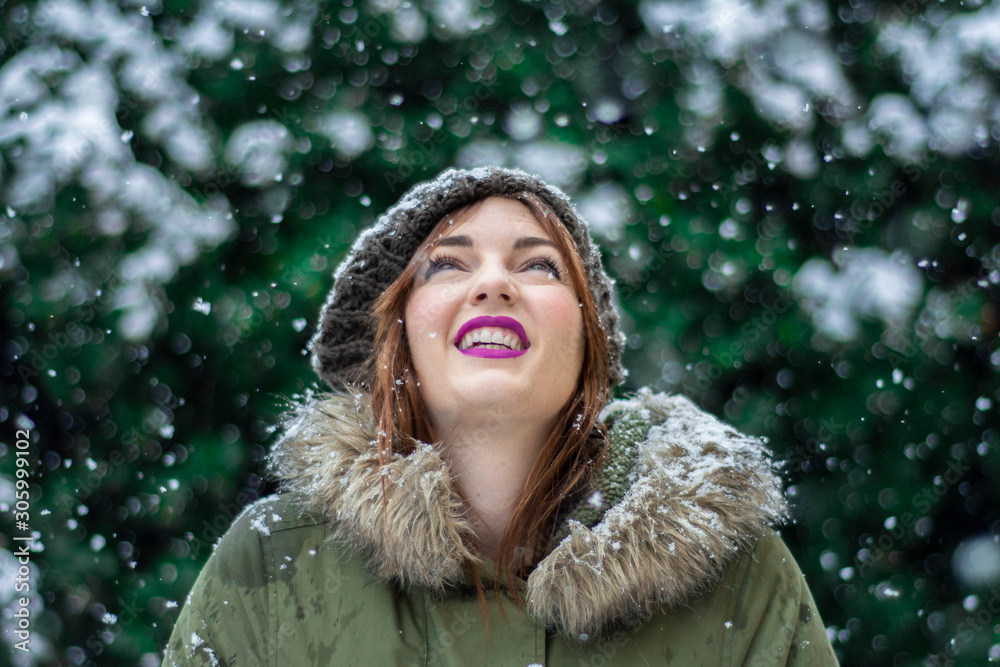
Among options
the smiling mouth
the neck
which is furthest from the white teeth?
the neck

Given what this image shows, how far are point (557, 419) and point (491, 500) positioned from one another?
0.28 meters

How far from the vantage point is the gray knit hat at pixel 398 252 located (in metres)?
1.94

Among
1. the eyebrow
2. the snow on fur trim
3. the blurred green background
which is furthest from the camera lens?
the blurred green background

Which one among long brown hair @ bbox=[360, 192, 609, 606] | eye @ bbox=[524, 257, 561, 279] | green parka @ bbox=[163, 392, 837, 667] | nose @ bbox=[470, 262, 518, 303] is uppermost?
eye @ bbox=[524, 257, 561, 279]

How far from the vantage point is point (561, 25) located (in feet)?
7.89

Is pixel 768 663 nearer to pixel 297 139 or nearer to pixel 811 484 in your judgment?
pixel 811 484

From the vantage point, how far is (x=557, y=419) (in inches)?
74.1

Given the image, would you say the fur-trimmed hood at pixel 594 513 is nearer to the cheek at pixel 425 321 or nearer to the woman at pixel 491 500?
the woman at pixel 491 500

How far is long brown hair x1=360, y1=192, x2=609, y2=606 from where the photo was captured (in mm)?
1715

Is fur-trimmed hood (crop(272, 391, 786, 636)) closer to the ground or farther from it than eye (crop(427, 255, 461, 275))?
closer to the ground

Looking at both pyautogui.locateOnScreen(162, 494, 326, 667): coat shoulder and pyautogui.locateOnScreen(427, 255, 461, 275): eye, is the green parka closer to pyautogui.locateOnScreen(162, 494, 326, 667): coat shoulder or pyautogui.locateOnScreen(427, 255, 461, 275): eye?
pyautogui.locateOnScreen(162, 494, 326, 667): coat shoulder

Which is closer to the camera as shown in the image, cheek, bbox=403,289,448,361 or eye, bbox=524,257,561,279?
cheek, bbox=403,289,448,361

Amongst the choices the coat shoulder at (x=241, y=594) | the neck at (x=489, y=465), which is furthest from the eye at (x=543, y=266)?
the coat shoulder at (x=241, y=594)

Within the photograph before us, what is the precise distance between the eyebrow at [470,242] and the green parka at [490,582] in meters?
0.55
